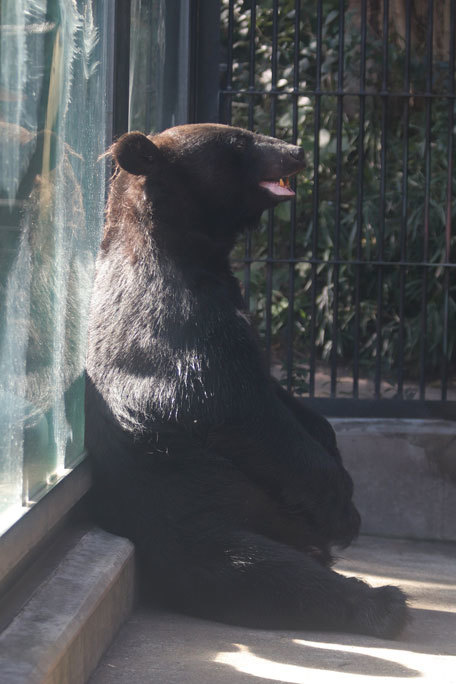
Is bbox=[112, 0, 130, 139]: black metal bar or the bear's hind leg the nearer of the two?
the bear's hind leg

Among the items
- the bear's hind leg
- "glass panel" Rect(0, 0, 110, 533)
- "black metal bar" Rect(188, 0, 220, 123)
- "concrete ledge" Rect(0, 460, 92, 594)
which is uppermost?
"black metal bar" Rect(188, 0, 220, 123)

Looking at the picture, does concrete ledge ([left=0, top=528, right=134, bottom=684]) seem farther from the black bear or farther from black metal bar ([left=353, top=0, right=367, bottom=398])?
black metal bar ([left=353, top=0, right=367, bottom=398])

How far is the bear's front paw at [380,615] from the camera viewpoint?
10.5 ft

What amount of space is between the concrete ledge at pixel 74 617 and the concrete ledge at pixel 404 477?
204 centimetres

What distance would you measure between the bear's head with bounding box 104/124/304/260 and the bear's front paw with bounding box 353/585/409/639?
144 cm

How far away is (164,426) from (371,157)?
5.64 m

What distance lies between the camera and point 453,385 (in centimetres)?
812

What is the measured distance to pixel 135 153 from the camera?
11.3 ft

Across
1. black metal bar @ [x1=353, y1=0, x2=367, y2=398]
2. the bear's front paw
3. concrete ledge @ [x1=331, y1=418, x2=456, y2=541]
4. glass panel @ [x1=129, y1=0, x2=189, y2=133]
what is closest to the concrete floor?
the bear's front paw

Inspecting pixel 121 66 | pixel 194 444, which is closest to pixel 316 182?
pixel 121 66

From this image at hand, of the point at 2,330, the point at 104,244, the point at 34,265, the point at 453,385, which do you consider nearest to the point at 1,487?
the point at 2,330

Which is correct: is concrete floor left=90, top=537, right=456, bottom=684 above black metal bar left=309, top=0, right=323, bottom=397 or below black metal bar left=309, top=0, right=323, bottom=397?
below

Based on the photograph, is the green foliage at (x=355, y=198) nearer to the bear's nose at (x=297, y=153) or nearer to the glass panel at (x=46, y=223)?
the bear's nose at (x=297, y=153)

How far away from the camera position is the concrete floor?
275 cm
